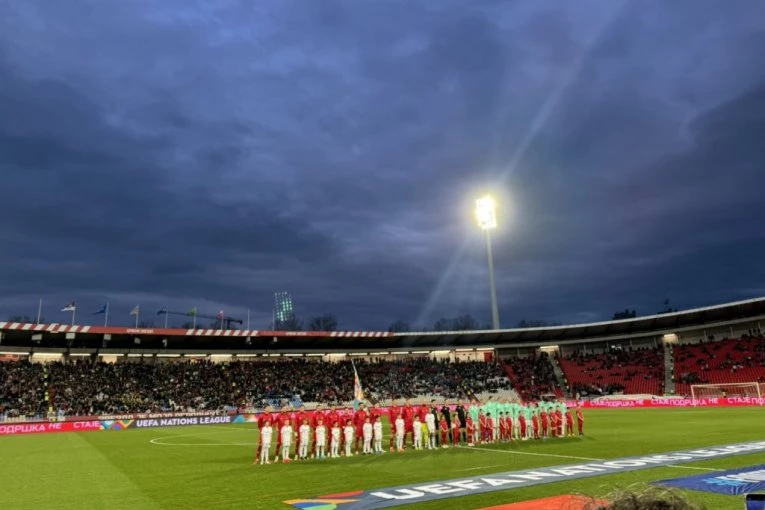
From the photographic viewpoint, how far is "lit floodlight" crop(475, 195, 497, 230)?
6281cm

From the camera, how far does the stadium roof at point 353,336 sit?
51.7 meters

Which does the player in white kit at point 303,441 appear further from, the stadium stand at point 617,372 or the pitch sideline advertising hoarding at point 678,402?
the stadium stand at point 617,372

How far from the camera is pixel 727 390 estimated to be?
49.4 m

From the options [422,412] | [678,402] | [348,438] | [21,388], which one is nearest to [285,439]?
[348,438]

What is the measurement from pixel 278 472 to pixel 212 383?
4337 centimetres

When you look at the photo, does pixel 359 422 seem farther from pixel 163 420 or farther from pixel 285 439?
pixel 163 420

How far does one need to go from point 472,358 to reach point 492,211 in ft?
77.5

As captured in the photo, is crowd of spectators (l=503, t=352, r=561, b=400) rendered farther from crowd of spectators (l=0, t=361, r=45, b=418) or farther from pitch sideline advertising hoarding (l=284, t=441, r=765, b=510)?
crowd of spectators (l=0, t=361, r=45, b=418)

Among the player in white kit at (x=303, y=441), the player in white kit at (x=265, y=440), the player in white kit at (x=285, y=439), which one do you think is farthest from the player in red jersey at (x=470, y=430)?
the player in white kit at (x=265, y=440)

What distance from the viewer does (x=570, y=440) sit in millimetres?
21156

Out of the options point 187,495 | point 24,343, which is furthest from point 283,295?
point 187,495

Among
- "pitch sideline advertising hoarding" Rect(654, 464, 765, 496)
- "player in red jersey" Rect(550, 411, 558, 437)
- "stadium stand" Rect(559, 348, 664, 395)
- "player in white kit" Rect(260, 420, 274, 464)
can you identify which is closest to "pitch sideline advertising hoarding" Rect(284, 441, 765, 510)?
"pitch sideline advertising hoarding" Rect(654, 464, 765, 496)

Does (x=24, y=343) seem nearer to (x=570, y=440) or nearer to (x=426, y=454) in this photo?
(x=426, y=454)

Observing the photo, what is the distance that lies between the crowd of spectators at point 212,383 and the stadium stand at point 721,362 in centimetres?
1982
